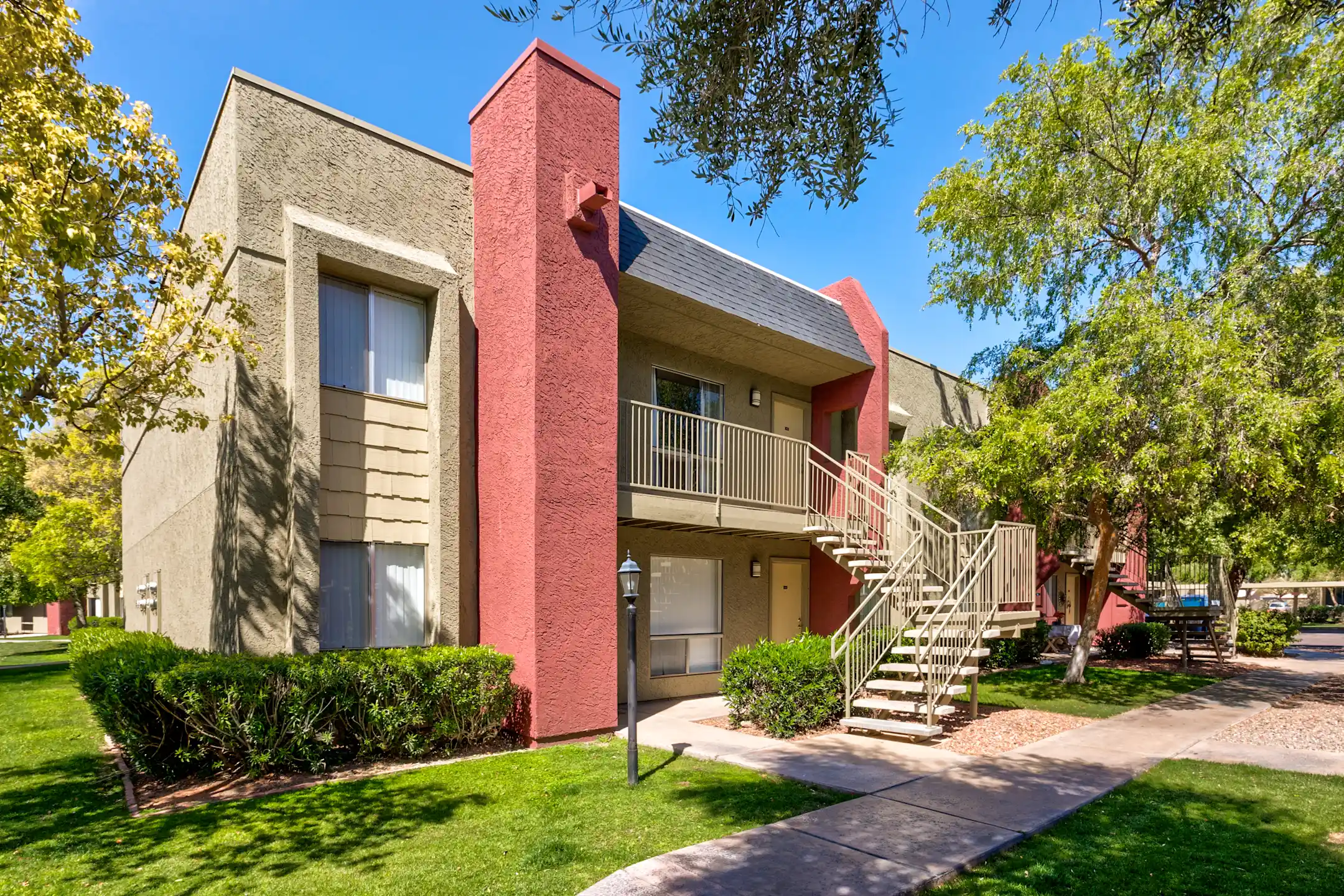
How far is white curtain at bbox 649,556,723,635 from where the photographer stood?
500 inches

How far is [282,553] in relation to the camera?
8.24m

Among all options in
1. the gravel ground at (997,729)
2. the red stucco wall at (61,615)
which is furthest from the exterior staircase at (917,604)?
the red stucco wall at (61,615)

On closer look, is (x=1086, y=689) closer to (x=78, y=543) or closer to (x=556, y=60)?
(x=556, y=60)

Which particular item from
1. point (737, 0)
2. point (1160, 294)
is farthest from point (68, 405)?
point (1160, 294)

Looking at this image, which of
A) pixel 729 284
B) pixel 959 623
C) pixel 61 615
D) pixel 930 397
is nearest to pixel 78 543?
pixel 61 615

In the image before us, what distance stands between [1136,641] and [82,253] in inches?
886

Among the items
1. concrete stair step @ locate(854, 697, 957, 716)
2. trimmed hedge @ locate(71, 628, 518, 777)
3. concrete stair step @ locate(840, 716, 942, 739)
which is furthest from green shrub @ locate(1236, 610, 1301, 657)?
trimmed hedge @ locate(71, 628, 518, 777)

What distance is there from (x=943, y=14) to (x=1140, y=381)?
9068 mm

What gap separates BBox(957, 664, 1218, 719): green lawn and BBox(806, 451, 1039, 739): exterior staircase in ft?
5.54

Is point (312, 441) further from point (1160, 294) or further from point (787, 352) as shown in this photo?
point (1160, 294)

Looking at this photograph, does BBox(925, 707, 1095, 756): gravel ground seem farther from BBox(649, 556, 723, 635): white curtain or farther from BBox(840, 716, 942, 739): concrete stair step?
BBox(649, 556, 723, 635): white curtain

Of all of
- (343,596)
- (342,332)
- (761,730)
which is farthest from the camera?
(761,730)

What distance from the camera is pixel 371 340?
30.6 feet

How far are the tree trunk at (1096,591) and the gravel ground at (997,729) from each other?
3201mm
